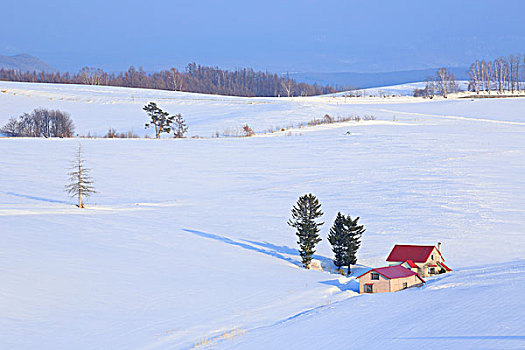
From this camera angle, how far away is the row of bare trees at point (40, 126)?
214 ft

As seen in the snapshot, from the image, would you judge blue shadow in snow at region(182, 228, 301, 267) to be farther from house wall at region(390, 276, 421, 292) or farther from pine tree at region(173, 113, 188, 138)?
pine tree at region(173, 113, 188, 138)

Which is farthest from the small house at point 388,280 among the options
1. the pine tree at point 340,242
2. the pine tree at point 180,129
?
the pine tree at point 180,129

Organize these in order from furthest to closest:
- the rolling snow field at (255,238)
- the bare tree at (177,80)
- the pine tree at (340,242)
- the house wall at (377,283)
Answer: the bare tree at (177,80)
the pine tree at (340,242)
the house wall at (377,283)
the rolling snow field at (255,238)

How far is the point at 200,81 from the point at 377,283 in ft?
464

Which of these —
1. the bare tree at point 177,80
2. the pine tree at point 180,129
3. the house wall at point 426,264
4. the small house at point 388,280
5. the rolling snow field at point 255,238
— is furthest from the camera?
the bare tree at point 177,80

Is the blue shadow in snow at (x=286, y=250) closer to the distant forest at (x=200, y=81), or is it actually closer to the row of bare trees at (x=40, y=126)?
the row of bare trees at (x=40, y=126)

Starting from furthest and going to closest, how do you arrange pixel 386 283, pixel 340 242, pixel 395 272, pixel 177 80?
pixel 177 80 < pixel 340 242 < pixel 395 272 < pixel 386 283

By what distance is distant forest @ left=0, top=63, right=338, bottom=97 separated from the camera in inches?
5733

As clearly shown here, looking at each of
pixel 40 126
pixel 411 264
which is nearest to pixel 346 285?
pixel 411 264

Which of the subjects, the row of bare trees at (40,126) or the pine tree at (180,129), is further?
the pine tree at (180,129)

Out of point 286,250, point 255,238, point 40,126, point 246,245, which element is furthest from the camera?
point 40,126

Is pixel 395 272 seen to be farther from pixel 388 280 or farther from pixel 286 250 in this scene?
pixel 286 250

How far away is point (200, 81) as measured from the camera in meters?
160

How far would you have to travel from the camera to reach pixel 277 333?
16312 millimetres
